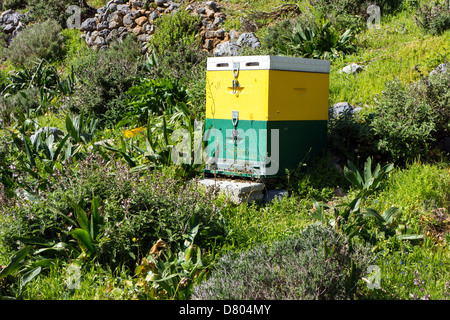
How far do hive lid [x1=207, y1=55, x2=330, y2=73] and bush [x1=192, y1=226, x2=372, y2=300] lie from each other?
7.02 ft

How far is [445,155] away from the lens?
5.41m

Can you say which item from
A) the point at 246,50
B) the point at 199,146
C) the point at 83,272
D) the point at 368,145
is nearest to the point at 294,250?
the point at 83,272

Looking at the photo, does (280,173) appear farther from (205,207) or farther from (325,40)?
(325,40)

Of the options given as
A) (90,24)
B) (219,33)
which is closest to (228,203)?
(219,33)

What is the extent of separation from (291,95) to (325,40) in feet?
12.4

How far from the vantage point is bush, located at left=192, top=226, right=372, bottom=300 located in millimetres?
2557

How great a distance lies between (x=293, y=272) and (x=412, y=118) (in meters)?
3.21

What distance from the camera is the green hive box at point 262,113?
15.4ft

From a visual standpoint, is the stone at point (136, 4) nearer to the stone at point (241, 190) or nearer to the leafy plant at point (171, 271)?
the stone at point (241, 190)

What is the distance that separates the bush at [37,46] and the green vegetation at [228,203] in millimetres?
5058

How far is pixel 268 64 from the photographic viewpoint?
4590 mm

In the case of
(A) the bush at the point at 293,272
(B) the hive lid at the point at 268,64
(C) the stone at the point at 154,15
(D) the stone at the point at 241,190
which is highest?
(C) the stone at the point at 154,15

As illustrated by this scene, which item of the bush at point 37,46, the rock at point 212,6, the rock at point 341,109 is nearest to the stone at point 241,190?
the rock at point 341,109

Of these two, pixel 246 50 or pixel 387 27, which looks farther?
pixel 387 27
